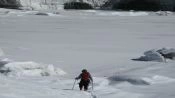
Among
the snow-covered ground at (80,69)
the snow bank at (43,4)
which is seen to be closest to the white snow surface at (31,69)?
the snow-covered ground at (80,69)

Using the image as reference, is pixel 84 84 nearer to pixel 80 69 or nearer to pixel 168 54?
pixel 80 69

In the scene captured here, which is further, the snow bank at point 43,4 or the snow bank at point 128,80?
the snow bank at point 43,4

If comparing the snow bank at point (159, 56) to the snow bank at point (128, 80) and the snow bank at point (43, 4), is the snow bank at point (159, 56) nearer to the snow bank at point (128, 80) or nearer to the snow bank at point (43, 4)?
the snow bank at point (128, 80)

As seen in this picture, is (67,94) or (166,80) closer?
(67,94)

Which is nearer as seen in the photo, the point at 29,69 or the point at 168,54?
the point at 29,69

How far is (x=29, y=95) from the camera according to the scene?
25.5 ft

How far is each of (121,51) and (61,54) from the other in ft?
7.75

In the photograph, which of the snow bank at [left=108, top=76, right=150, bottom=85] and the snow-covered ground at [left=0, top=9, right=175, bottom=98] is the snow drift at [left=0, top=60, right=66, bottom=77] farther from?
the snow bank at [left=108, top=76, right=150, bottom=85]

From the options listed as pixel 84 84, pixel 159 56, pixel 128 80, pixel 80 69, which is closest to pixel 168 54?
pixel 159 56

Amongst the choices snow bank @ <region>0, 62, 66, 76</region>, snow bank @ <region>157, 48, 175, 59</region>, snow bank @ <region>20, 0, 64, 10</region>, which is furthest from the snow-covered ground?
snow bank @ <region>20, 0, 64, 10</region>

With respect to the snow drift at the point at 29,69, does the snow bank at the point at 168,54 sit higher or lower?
lower

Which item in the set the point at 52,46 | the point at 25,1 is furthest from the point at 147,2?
the point at 52,46

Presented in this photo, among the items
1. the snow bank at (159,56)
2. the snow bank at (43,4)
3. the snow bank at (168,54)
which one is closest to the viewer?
the snow bank at (159,56)

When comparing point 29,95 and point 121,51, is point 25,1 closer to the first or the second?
point 121,51
